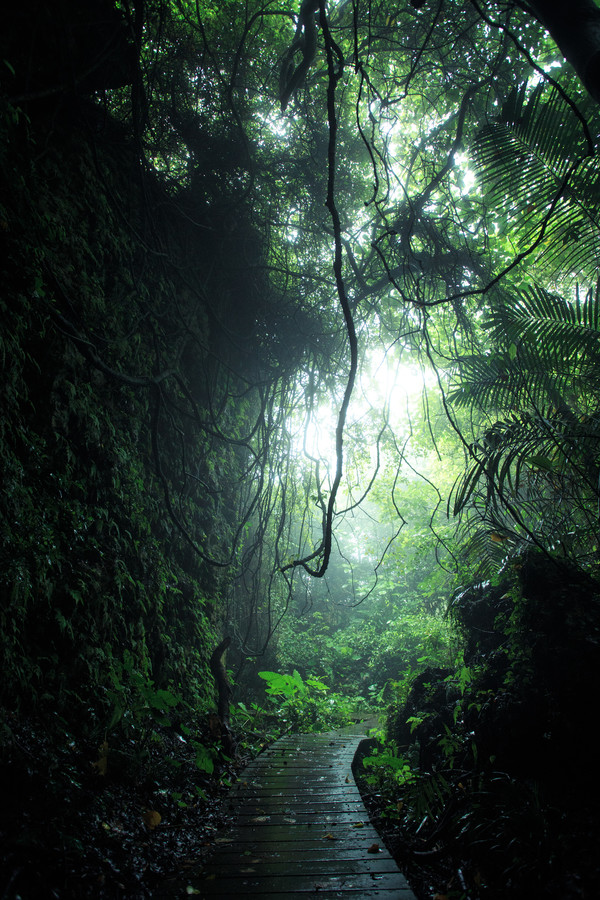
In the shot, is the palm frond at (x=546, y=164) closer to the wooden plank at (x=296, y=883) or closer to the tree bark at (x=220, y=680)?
the wooden plank at (x=296, y=883)

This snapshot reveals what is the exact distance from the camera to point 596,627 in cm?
260

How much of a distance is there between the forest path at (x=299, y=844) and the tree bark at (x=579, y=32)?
3217mm

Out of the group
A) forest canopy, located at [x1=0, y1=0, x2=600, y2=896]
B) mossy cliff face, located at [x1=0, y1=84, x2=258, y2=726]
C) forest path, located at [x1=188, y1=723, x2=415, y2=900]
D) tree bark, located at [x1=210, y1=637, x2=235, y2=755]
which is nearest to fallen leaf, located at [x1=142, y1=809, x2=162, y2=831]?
forest canopy, located at [x1=0, y1=0, x2=600, y2=896]

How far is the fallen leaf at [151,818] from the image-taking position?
2.10 metres

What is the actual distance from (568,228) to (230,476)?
3981 millimetres

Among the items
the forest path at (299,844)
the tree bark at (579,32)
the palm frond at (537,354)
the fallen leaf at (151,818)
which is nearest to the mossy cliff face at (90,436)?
the fallen leaf at (151,818)

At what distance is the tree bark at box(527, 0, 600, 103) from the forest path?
3217mm

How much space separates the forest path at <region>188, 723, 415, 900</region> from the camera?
71.7 inches

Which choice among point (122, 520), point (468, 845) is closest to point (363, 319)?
point (122, 520)

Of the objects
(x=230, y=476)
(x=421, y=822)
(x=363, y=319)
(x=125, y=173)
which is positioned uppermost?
(x=125, y=173)

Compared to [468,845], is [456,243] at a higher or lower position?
higher

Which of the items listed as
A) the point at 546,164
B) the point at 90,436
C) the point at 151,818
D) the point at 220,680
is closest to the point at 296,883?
the point at 151,818

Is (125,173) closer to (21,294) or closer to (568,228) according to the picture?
(21,294)

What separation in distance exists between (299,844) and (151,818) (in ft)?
2.58
